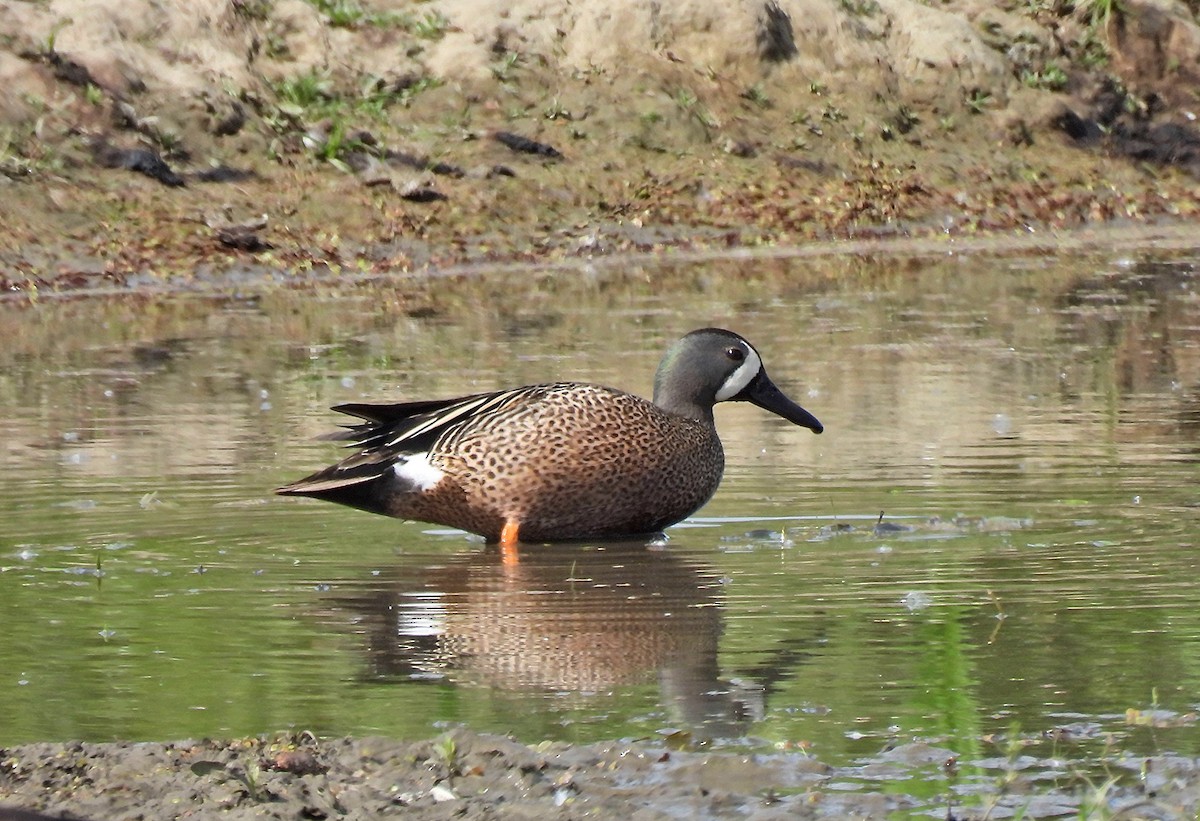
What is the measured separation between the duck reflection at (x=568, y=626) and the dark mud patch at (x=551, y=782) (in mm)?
360

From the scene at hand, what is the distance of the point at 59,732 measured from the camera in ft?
16.3

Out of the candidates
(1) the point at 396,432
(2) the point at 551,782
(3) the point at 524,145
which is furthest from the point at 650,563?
(3) the point at 524,145

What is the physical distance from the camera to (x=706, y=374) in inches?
329

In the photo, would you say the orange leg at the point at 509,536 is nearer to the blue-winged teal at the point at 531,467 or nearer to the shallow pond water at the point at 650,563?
the blue-winged teal at the point at 531,467

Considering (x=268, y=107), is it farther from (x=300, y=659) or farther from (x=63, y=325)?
(x=300, y=659)

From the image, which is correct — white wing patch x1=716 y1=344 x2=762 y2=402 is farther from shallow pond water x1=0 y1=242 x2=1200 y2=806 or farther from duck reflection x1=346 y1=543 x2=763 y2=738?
duck reflection x1=346 y1=543 x2=763 y2=738

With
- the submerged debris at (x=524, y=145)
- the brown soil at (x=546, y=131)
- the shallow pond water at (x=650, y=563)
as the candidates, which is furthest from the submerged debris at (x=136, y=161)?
the shallow pond water at (x=650, y=563)

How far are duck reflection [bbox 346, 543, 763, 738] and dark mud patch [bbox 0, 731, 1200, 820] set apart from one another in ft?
1.18

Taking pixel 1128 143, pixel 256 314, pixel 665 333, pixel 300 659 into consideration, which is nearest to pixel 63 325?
pixel 256 314

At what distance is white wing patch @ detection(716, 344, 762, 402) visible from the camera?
27.7 feet

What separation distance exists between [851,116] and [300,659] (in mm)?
17373

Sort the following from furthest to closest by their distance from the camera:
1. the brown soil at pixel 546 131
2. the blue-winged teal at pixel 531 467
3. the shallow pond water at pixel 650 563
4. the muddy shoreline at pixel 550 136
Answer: the brown soil at pixel 546 131, the muddy shoreline at pixel 550 136, the blue-winged teal at pixel 531 467, the shallow pond water at pixel 650 563

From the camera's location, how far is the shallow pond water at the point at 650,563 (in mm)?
5152

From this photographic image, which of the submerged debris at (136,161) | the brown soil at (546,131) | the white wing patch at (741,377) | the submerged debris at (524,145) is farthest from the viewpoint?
the submerged debris at (524,145)
